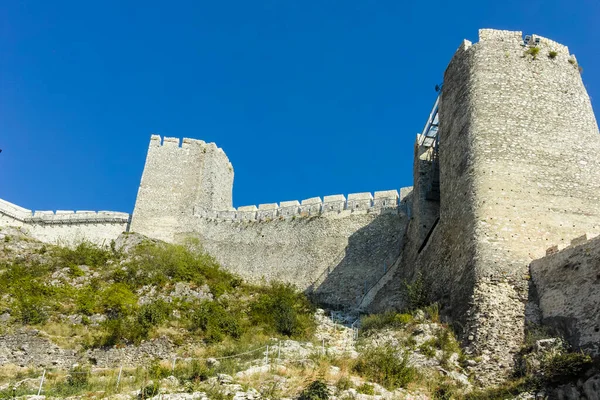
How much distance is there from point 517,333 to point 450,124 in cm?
766

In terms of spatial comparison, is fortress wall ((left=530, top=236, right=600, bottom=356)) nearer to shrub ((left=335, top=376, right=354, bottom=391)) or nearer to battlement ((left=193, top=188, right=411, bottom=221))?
shrub ((left=335, top=376, right=354, bottom=391))

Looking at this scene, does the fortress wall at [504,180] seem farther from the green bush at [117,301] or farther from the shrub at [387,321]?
the green bush at [117,301]

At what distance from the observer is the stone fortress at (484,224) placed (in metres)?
12.8

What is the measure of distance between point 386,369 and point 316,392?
7.39 feet

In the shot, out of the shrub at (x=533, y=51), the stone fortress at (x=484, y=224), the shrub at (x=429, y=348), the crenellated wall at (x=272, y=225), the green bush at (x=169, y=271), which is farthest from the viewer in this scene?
the crenellated wall at (x=272, y=225)

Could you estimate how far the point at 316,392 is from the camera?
35.4 feet

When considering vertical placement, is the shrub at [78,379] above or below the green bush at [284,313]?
below

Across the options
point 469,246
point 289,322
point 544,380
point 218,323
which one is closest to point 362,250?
point 289,322

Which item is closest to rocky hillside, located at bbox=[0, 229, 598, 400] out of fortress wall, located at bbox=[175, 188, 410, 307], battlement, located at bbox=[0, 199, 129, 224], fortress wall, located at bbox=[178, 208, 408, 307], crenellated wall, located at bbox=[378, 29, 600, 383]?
crenellated wall, located at bbox=[378, 29, 600, 383]

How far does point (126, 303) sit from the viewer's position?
18969 mm

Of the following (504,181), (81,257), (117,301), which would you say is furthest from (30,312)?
(504,181)

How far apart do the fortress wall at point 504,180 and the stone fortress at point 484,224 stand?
0.03 metres

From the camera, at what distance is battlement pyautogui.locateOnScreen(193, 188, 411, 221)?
24.9 metres

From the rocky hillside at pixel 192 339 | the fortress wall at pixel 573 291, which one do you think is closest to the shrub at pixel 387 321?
the rocky hillside at pixel 192 339
